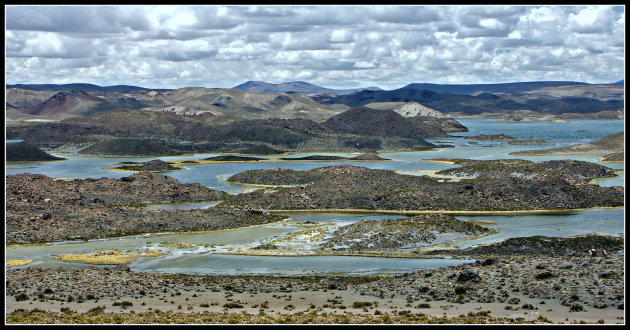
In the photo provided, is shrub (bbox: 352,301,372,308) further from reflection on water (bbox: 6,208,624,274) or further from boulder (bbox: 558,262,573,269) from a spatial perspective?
boulder (bbox: 558,262,573,269)

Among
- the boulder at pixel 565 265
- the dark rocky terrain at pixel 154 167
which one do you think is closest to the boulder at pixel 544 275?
the boulder at pixel 565 265

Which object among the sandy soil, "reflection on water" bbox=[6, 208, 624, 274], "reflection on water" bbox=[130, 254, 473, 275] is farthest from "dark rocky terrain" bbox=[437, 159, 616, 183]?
the sandy soil

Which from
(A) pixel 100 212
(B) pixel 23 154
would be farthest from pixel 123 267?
(B) pixel 23 154

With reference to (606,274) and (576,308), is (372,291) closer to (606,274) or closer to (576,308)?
(576,308)

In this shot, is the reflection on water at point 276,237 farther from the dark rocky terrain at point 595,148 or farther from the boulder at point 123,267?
the dark rocky terrain at point 595,148

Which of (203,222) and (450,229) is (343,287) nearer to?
(450,229)

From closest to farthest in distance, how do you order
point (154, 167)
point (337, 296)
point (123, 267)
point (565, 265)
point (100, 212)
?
point (337, 296), point (565, 265), point (123, 267), point (100, 212), point (154, 167)
